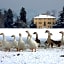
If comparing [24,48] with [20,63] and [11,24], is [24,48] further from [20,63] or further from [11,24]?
[11,24]

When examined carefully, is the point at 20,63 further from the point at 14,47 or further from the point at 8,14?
the point at 8,14

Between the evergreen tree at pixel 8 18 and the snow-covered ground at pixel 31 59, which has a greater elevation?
the snow-covered ground at pixel 31 59

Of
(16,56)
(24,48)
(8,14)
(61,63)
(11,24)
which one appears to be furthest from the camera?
(8,14)

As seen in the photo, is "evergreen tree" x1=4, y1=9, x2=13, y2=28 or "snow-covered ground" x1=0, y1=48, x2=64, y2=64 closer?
"snow-covered ground" x1=0, y1=48, x2=64, y2=64

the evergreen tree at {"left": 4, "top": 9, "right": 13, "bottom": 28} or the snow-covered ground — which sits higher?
the snow-covered ground

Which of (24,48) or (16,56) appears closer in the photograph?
(16,56)

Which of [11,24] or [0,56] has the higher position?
[0,56]

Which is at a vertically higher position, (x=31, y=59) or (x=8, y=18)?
(x=31, y=59)

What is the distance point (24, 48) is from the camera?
1534 cm

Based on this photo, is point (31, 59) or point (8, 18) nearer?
point (31, 59)

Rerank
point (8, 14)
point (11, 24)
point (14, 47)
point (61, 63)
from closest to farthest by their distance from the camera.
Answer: point (61, 63) < point (14, 47) < point (11, 24) < point (8, 14)

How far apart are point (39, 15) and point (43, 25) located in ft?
29.1

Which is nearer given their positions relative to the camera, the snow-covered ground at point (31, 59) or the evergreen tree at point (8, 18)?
the snow-covered ground at point (31, 59)

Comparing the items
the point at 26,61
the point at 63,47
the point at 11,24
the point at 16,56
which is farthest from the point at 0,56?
the point at 11,24
